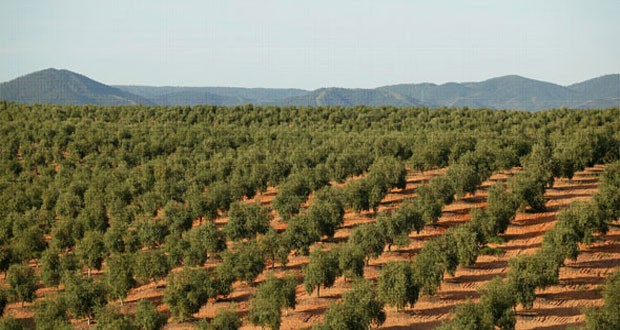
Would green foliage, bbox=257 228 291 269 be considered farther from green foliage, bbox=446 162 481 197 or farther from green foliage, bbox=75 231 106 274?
green foliage, bbox=446 162 481 197

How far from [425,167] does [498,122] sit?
49702 millimetres

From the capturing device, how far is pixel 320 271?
46.3 m

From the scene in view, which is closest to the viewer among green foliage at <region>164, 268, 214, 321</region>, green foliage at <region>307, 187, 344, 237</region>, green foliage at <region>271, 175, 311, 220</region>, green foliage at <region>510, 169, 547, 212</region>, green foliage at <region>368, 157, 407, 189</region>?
green foliage at <region>164, 268, 214, 321</region>

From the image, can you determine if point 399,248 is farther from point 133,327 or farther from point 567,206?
point 133,327

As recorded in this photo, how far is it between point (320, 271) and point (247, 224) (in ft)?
54.5

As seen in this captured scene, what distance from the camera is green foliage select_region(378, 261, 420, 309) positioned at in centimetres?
4225

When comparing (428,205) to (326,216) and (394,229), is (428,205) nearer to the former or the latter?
(394,229)

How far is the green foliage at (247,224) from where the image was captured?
60.5m

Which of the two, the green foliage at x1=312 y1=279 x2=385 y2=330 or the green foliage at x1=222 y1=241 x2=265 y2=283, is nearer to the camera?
the green foliage at x1=312 y1=279 x2=385 y2=330

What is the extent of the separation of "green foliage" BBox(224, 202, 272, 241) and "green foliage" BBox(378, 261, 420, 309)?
837 inches

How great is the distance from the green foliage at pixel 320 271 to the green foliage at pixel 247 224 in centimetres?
1490

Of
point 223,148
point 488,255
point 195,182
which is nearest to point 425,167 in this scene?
point 488,255

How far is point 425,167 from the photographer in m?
84.4

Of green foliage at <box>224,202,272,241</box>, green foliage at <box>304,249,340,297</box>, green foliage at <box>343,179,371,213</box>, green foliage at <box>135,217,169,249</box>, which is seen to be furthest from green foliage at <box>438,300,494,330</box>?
green foliage at <box>135,217,169,249</box>
